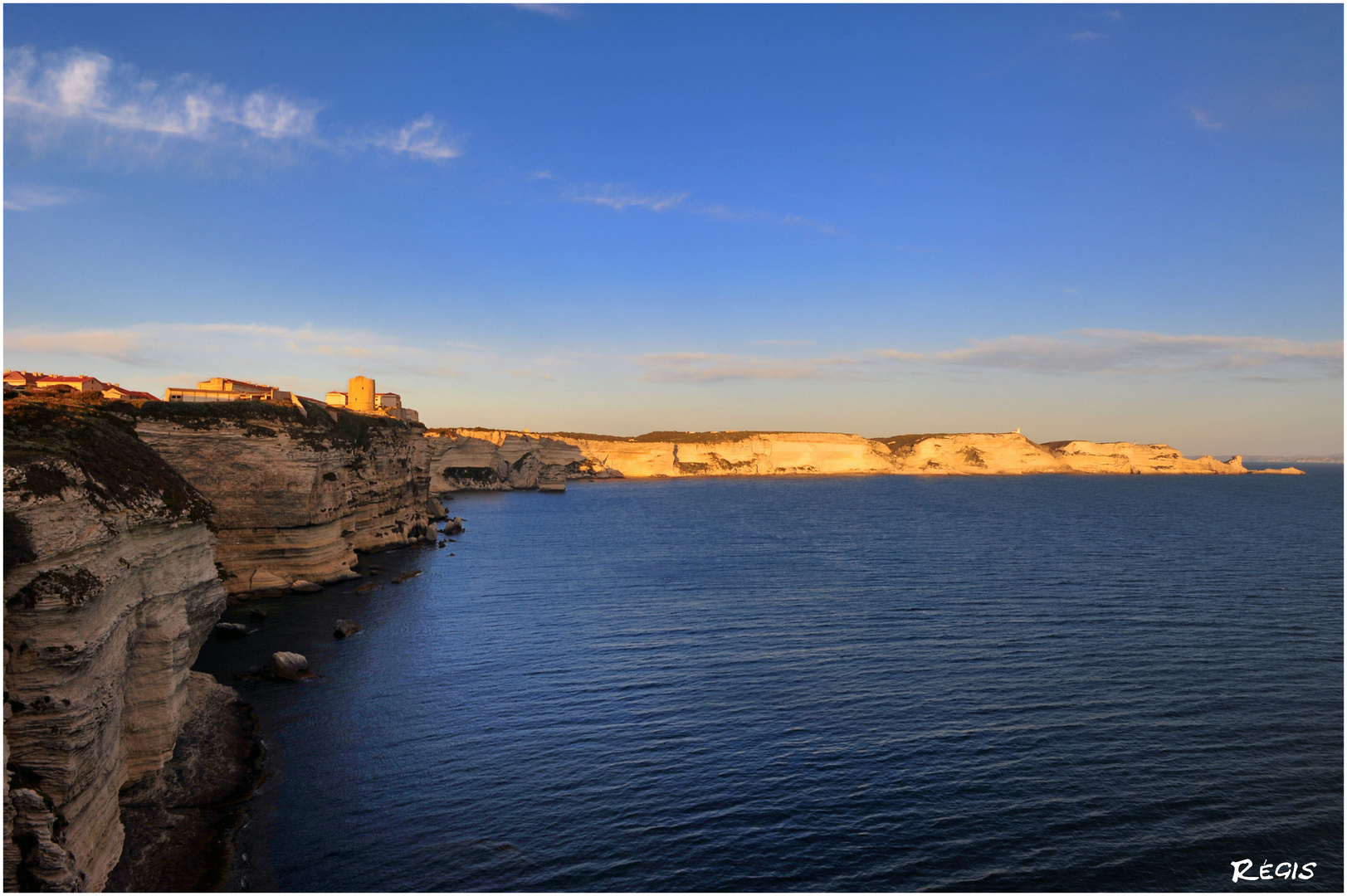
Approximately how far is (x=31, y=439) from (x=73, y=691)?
706cm

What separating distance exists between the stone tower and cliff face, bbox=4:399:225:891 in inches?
2504

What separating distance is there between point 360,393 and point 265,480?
122 feet

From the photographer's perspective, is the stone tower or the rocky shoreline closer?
the rocky shoreline

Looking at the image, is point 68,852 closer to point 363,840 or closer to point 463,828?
point 363,840

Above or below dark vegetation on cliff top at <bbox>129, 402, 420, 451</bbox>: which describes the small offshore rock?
below

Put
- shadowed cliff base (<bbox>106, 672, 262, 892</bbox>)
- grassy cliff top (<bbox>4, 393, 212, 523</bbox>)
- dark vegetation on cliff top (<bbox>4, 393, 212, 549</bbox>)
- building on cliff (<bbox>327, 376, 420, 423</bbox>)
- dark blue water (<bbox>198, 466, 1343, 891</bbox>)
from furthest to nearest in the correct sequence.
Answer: building on cliff (<bbox>327, 376, 420, 423</bbox>) → dark blue water (<bbox>198, 466, 1343, 891</bbox>) → shadowed cliff base (<bbox>106, 672, 262, 892</bbox>) → grassy cliff top (<bbox>4, 393, 212, 523</bbox>) → dark vegetation on cliff top (<bbox>4, 393, 212, 549</bbox>)

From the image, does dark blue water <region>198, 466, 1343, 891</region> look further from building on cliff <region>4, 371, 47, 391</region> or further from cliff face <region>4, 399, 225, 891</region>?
building on cliff <region>4, 371, 47, 391</region>

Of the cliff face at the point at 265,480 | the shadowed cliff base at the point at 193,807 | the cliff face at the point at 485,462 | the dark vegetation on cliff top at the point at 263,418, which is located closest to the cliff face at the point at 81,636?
the shadowed cliff base at the point at 193,807

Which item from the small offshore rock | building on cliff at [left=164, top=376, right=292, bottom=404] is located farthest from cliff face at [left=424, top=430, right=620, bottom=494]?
the small offshore rock

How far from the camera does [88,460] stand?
19.4m

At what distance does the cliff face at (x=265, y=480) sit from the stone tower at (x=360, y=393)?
25094 mm

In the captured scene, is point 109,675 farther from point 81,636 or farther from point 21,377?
point 21,377

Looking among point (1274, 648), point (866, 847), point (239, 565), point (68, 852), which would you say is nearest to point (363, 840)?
point (68, 852)

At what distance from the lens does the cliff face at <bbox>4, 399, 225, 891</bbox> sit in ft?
48.4
